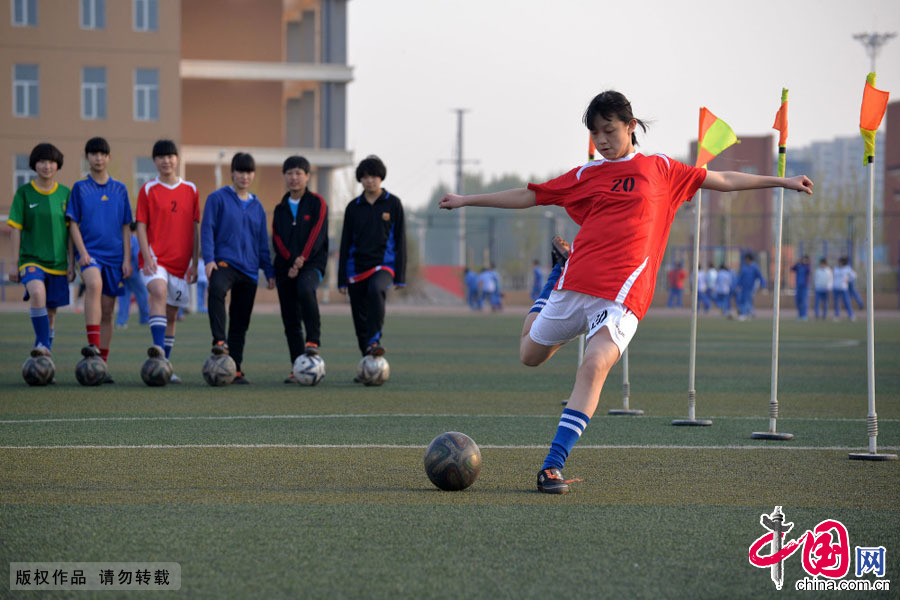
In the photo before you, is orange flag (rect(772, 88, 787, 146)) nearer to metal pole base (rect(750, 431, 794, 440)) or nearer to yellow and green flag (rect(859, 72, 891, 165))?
yellow and green flag (rect(859, 72, 891, 165))

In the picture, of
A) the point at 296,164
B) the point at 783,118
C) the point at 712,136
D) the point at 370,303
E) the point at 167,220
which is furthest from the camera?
the point at 370,303

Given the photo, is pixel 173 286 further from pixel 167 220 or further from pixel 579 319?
pixel 579 319

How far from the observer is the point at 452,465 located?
5.87 m

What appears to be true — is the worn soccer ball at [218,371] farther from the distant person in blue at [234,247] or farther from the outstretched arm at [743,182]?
the outstretched arm at [743,182]

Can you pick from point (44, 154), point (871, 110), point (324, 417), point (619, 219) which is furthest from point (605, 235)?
point (44, 154)

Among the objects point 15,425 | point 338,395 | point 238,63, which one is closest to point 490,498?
point 15,425

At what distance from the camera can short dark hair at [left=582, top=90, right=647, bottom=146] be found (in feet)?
19.8

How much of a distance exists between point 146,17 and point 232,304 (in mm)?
42324

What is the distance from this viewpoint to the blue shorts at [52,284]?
11297 mm

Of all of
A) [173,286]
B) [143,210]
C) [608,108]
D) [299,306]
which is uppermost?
[608,108]

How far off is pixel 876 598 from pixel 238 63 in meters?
50.8

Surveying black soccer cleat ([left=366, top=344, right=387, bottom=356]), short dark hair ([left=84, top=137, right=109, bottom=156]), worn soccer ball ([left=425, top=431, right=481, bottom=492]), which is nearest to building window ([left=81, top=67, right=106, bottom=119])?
short dark hair ([left=84, top=137, right=109, bottom=156])

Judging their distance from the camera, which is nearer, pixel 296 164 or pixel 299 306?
pixel 296 164

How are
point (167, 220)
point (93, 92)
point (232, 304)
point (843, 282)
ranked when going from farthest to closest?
point (93, 92) < point (843, 282) < point (232, 304) < point (167, 220)
